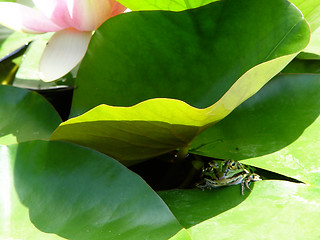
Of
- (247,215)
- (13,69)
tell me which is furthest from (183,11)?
(13,69)

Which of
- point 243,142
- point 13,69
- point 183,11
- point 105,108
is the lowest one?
point 13,69

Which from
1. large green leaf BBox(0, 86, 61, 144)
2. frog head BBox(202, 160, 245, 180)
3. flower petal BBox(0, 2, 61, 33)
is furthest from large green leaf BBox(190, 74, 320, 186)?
flower petal BBox(0, 2, 61, 33)

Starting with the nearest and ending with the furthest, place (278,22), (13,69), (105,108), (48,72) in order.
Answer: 1. (105,108)
2. (278,22)
3. (48,72)
4. (13,69)

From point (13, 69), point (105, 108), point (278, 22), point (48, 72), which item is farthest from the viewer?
point (13, 69)

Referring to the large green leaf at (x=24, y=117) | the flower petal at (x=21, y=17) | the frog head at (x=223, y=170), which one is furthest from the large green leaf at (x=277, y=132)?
the flower petal at (x=21, y=17)

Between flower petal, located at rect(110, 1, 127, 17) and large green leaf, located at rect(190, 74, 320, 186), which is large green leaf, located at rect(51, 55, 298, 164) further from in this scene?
flower petal, located at rect(110, 1, 127, 17)

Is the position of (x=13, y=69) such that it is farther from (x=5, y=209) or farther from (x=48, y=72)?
(x=5, y=209)

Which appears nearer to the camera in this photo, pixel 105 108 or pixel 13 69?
pixel 105 108

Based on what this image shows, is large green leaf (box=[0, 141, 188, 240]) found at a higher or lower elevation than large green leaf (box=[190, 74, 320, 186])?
lower
